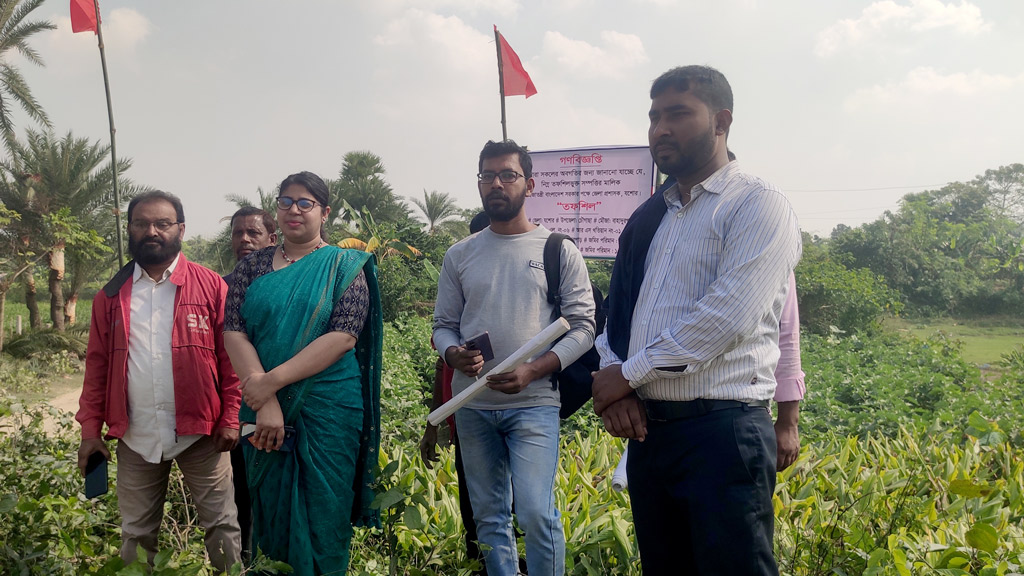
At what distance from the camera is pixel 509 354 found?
2467 millimetres

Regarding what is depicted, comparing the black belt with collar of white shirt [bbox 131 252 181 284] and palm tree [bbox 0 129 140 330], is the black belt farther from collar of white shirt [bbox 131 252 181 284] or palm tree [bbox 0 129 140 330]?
palm tree [bbox 0 129 140 330]

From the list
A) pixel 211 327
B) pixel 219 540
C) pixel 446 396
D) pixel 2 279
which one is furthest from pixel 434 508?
pixel 2 279

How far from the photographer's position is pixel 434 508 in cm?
307

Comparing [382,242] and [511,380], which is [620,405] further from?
[382,242]

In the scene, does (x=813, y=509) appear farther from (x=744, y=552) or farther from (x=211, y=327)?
(x=211, y=327)

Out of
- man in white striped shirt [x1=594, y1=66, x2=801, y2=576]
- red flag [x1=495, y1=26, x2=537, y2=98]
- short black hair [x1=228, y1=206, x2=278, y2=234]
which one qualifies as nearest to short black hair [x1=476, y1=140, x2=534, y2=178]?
man in white striped shirt [x1=594, y1=66, x2=801, y2=576]

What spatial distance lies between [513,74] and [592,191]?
2946 millimetres

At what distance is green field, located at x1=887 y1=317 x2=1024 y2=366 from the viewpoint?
18062mm

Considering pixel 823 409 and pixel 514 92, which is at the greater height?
pixel 514 92

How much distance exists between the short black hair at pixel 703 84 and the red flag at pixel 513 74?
5.14 meters

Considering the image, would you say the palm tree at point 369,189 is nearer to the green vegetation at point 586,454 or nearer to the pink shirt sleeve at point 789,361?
the green vegetation at point 586,454

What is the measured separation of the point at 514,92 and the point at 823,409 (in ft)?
13.5

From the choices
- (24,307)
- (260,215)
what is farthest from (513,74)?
(24,307)

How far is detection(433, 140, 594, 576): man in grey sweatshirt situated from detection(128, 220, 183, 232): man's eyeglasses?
1135 mm
